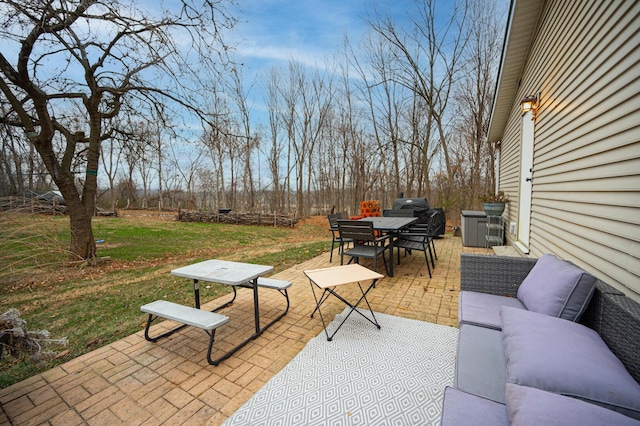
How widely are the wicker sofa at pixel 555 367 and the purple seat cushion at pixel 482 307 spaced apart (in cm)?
4

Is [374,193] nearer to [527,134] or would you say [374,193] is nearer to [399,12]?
[399,12]

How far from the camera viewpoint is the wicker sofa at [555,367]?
93cm

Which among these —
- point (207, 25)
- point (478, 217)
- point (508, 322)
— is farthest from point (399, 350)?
point (478, 217)

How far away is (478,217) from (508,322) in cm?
588

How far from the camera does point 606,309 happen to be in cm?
146

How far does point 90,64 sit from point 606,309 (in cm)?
868

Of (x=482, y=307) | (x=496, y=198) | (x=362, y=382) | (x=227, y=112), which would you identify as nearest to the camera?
(x=362, y=382)

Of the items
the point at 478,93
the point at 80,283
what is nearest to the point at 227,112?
the point at 80,283

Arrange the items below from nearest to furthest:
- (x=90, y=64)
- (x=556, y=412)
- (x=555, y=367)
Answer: (x=556, y=412), (x=555, y=367), (x=90, y=64)

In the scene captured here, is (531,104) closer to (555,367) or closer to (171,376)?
(555,367)

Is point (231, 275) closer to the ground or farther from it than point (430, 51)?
closer to the ground

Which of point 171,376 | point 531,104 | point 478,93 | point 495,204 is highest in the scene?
point 478,93

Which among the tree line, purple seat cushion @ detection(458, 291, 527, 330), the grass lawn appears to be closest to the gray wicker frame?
purple seat cushion @ detection(458, 291, 527, 330)

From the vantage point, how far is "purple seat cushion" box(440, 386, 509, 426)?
1071mm
